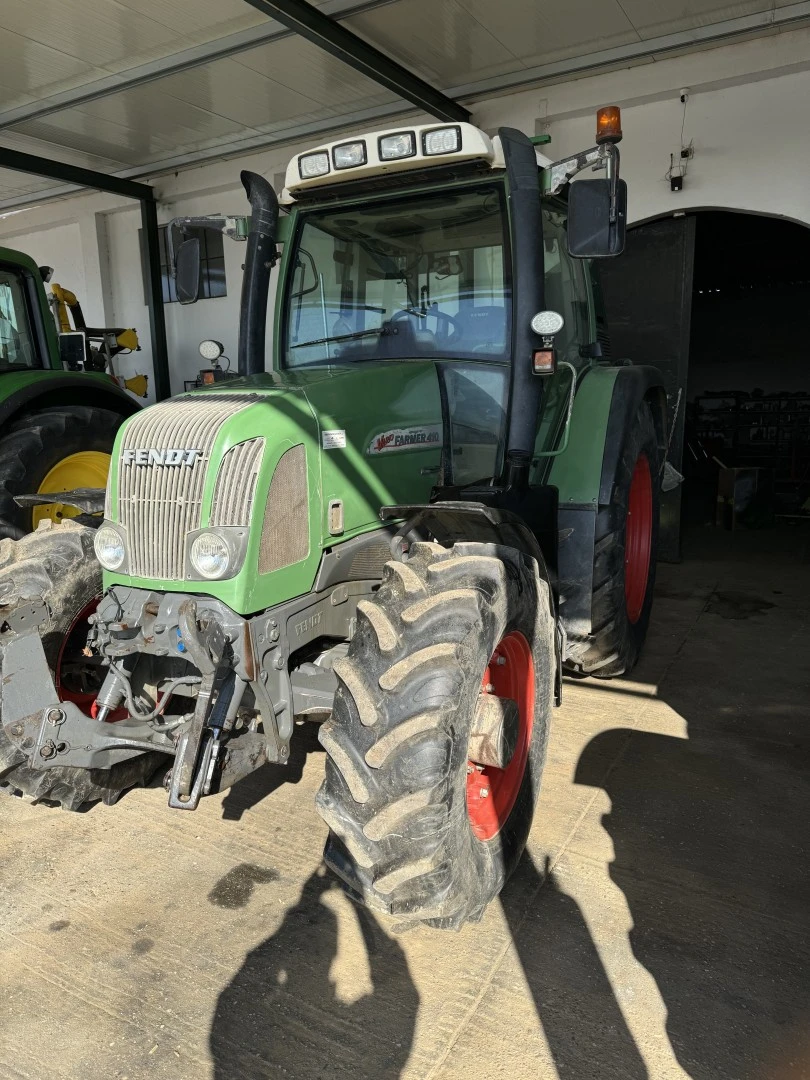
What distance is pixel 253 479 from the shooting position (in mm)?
2170

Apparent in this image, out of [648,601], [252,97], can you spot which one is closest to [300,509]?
[648,601]

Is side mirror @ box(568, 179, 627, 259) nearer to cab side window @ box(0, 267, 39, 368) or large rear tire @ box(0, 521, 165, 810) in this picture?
large rear tire @ box(0, 521, 165, 810)

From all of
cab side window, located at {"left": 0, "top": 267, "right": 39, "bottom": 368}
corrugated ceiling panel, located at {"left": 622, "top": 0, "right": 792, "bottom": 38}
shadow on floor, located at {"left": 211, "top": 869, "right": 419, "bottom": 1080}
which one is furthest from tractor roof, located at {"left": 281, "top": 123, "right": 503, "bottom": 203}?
corrugated ceiling panel, located at {"left": 622, "top": 0, "right": 792, "bottom": 38}

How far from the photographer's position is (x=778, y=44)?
5742mm

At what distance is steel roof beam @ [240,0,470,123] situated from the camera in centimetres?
533

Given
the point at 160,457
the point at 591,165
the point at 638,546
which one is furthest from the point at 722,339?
the point at 160,457

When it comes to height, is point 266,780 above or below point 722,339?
below

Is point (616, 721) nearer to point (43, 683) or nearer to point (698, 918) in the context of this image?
point (698, 918)

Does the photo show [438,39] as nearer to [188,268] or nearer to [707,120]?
[707,120]

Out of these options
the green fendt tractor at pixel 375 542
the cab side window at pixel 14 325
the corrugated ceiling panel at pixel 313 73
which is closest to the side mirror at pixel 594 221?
the green fendt tractor at pixel 375 542

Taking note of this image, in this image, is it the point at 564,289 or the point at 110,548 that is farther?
the point at 564,289

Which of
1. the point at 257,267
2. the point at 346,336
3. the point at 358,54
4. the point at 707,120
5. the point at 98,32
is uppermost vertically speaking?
the point at 98,32

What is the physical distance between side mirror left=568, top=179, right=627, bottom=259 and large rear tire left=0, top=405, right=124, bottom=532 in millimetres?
2897

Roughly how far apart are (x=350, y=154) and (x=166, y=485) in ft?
4.83
